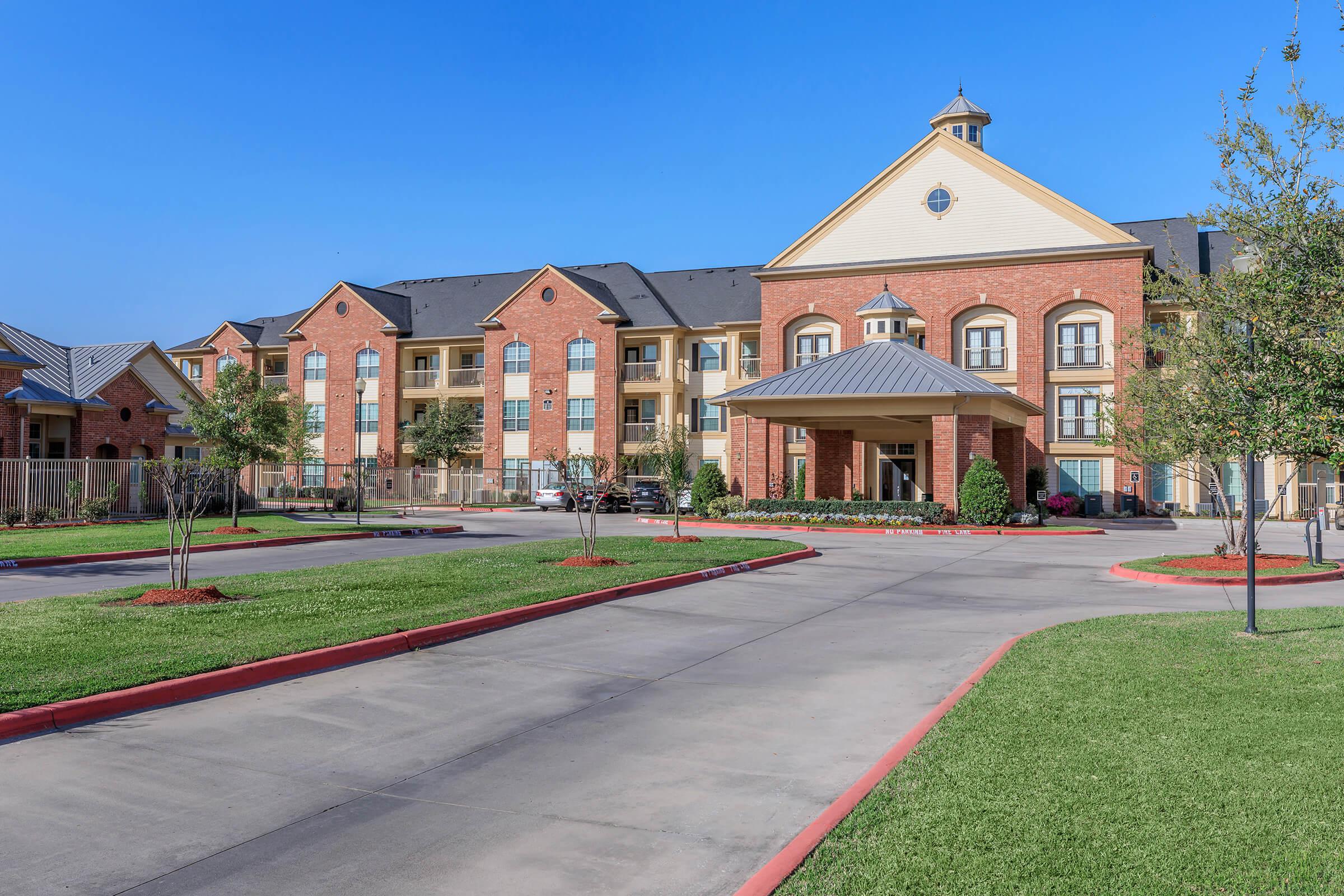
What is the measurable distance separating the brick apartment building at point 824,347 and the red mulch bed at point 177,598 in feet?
65.3

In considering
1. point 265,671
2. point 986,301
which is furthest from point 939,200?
point 265,671

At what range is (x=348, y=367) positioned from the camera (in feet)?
200

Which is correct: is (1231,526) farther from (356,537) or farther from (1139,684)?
(356,537)

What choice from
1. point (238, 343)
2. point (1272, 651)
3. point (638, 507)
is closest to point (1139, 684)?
point (1272, 651)

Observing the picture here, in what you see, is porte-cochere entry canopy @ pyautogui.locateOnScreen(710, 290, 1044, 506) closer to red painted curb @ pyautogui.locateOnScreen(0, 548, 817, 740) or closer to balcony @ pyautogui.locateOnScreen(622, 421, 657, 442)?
balcony @ pyautogui.locateOnScreen(622, 421, 657, 442)

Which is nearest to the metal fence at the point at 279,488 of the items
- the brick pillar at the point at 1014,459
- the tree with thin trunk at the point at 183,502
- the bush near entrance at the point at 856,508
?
the bush near entrance at the point at 856,508

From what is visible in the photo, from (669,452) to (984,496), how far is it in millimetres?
22078

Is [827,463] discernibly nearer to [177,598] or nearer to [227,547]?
[227,547]

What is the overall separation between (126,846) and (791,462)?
153 feet

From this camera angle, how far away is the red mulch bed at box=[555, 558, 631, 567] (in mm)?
17922

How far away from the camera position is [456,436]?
56.9 m

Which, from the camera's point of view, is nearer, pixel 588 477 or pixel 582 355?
pixel 588 477

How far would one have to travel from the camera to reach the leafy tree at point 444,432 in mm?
56188

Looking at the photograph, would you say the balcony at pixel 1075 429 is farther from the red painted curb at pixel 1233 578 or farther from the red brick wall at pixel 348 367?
the red brick wall at pixel 348 367
